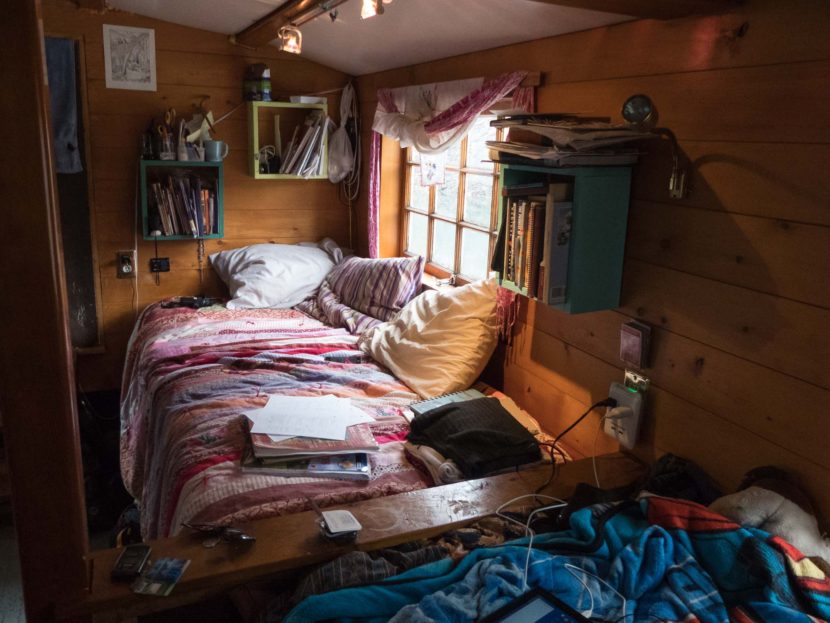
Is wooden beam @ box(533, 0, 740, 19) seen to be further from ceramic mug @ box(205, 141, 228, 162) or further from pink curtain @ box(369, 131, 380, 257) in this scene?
ceramic mug @ box(205, 141, 228, 162)

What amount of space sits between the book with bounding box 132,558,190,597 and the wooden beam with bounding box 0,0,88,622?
0.10 meters

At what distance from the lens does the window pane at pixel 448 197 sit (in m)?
3.08

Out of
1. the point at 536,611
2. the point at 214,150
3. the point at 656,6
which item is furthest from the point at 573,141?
the point at 214,150

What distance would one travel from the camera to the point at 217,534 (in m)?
1.44

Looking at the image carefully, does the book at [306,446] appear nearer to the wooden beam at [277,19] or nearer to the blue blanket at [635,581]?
the blue blanket at [635,581]

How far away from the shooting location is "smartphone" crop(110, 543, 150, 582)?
1286 millimetres

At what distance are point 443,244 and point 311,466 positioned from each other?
5.34ft

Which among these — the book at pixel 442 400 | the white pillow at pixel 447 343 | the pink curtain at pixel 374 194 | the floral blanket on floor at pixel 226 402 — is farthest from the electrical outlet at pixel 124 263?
the book at pixel 442 400

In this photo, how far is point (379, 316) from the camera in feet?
10.1

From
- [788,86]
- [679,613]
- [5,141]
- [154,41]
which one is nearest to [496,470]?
[679,613]

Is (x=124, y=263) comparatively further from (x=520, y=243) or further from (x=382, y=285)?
(x=520, y=243)

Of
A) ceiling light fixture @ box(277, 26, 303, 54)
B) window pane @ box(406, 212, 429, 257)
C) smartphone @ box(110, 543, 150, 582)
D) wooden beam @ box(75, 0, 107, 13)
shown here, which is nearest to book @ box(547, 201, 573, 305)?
smartphone @ box(110, 543, 150, 582)

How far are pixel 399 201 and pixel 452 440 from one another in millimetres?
2002

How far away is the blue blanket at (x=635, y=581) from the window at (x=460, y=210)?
57.7 inches
